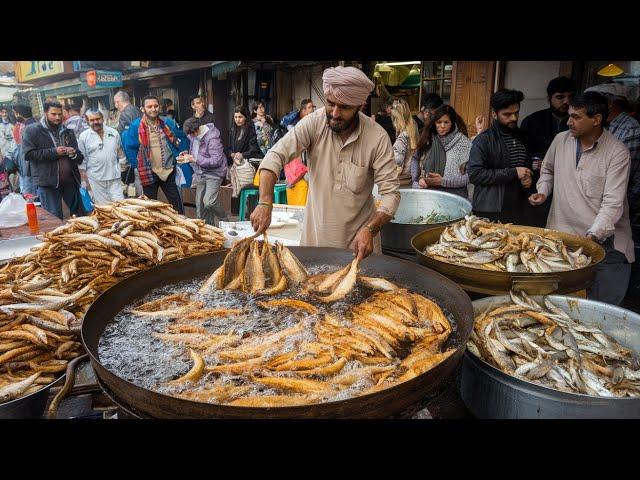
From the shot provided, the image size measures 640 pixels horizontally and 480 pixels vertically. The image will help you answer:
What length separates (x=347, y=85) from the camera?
325 cm

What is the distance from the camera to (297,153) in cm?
379

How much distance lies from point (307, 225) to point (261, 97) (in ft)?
31.8

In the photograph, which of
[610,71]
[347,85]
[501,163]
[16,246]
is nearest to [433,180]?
[501,163]

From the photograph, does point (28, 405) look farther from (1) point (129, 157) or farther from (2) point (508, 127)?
(1) point (129, 157)

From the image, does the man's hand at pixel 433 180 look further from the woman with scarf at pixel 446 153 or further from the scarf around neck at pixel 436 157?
the scarf around neck at pixel 436 157

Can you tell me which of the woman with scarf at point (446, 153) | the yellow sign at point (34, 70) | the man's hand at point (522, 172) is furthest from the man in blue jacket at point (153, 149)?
the yellow sign at point (34, 70)

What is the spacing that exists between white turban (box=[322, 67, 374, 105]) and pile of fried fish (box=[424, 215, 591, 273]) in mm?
1321

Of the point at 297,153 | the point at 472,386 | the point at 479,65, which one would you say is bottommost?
the point at 472,386

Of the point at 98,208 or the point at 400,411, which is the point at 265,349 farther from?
the point at 98,208

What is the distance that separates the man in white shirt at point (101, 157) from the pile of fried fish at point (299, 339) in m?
6.19

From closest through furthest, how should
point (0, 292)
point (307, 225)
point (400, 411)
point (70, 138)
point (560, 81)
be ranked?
point (400, 411) → point (0, 292) → point (307, 225) → point (560, 81) → point (70, 138)

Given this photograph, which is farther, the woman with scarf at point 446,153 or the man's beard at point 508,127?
the woman with scarf at point 446,153

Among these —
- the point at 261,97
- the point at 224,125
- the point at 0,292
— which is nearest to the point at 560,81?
the point at 0,292

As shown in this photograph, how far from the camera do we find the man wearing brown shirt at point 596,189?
153 inches
